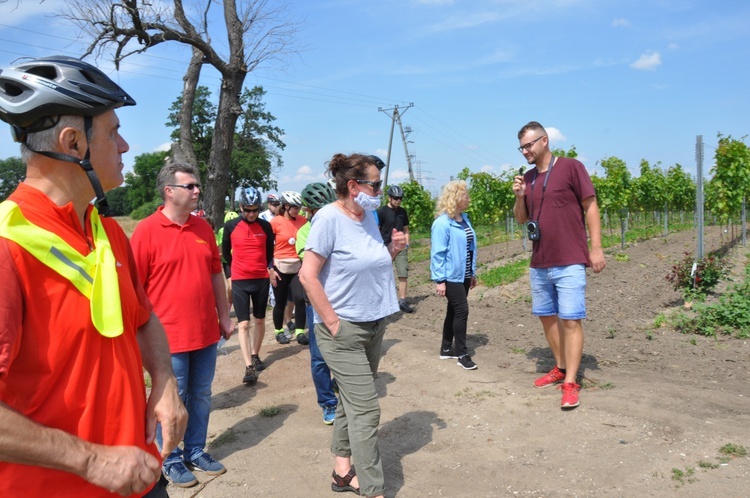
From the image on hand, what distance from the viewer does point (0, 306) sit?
53.2 inches

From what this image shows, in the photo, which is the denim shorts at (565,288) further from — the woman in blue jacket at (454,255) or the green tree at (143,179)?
the green tree at (143,179)

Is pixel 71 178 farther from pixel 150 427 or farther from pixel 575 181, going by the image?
pixel 575 181

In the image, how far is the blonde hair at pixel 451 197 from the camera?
6352 mm

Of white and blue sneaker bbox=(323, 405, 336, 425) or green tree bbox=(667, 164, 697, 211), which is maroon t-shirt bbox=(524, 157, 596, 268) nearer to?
white and blue sneaker bbox=(323, 405, 336, 425)

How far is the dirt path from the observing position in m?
3.87

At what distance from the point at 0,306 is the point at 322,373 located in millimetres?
→ 3718

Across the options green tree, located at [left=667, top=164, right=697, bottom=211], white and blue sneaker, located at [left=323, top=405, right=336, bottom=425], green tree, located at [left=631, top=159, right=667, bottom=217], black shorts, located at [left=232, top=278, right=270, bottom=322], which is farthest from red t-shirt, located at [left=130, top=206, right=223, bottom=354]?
green tree, located at [left=667, top=164, right=697, bottom=211]

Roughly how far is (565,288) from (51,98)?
14.0 feet

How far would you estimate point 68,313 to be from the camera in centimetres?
149

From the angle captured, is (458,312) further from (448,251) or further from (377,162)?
(377,162)

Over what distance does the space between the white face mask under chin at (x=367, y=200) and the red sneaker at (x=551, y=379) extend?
9.31 ft

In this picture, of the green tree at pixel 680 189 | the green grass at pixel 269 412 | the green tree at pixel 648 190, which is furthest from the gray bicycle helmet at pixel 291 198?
the green tree at pixel 680 189

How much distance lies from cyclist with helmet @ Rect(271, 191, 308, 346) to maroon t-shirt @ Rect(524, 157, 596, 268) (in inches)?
136

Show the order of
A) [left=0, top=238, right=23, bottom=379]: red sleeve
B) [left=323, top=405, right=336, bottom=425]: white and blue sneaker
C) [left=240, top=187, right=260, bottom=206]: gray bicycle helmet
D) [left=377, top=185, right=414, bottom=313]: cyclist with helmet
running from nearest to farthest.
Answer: [left=0, top=238, right=23, bottom=379]: red sleeve → [left=323, top=405, right=336, bottom=425]: white and blue sneaker → [left=240, top=187, right=260, bottom=206]: gray bicycle helmet → [left=377, top=185, right=414, bottom=313]: cyclist with helmet
